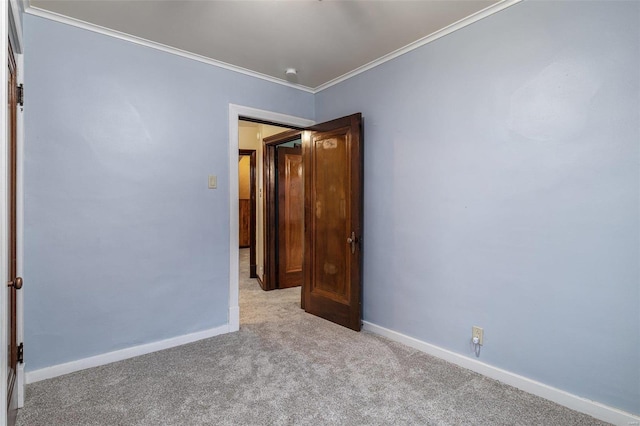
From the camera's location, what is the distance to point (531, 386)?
2.06 metres

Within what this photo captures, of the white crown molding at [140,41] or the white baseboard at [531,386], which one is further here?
the white crown molding at [140,41]

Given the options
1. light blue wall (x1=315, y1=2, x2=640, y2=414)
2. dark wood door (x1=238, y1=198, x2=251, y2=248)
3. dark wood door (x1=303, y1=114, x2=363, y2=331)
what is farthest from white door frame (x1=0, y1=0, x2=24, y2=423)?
dark wood door (x1=238, y1=198, x2=251, y2=248)

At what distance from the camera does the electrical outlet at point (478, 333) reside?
90.7 inches

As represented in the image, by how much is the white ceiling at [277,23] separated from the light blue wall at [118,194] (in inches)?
8.3

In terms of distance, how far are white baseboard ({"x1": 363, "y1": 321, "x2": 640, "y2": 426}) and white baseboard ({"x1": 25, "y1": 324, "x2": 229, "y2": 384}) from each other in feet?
5.51

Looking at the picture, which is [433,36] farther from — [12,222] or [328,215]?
[12,222]

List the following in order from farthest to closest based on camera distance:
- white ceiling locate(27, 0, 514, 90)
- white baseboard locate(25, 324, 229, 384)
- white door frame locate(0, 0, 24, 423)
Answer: white baseboard locate(25, 324, 229, 384) → white ceiling locate(27, 0, 514, 90) → white door frame locate(0, 0, 24, 423)

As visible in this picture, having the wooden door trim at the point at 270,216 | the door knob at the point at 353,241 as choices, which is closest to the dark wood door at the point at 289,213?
the wooden door trim at the point at 270,216

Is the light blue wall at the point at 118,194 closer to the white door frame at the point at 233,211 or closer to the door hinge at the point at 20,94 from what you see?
the white door frame at the point at 233,211

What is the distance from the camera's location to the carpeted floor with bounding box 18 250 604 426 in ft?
5.98

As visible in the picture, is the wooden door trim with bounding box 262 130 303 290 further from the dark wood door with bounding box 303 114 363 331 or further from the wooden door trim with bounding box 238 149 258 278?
the dark wood door with bounding box 303 114 363 331

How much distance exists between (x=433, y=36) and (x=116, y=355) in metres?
3.44

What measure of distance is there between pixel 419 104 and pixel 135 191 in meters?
2.37

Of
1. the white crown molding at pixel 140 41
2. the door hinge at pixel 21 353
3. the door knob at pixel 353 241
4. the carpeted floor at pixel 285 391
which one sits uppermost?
the white crown molding at pixel 140 41
